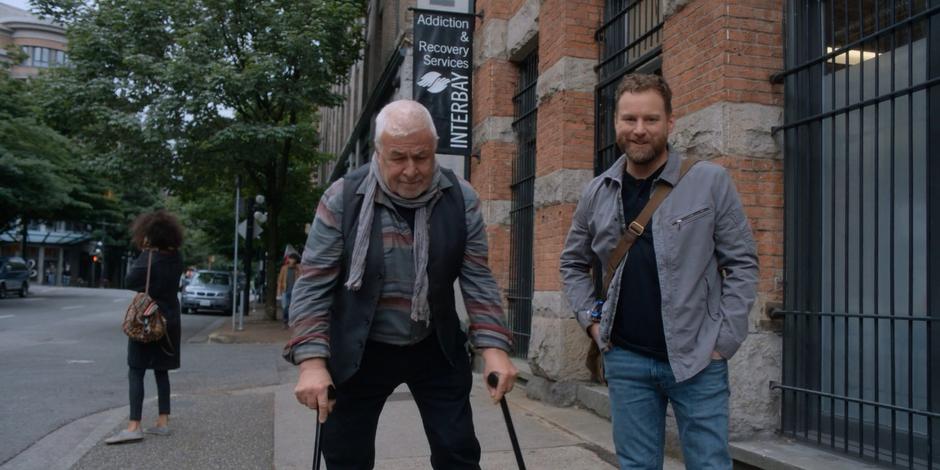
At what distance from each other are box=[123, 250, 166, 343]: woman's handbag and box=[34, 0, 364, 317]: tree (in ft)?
37.4

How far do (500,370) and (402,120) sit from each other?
1032mm

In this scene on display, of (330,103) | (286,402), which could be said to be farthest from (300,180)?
(286,402)

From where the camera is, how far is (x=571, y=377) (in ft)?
22.6

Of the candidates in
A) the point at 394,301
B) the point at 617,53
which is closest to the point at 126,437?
the point at 394,301

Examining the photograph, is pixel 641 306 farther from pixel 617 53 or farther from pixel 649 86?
pixel 617 53

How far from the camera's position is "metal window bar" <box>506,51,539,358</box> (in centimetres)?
875

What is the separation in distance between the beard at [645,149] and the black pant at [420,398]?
1.08 m

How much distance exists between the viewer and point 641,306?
2.86m

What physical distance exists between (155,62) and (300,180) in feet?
29.0

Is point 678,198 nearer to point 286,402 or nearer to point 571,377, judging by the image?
point 571,377

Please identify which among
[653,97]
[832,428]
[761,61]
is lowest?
[832,428]

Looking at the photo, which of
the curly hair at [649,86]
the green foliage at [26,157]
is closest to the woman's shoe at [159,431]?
the curly hair at [649,86]

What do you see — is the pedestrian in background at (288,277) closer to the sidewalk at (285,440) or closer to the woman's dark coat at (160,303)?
the sidewalk at (285,440)

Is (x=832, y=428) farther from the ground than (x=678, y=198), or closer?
closer
